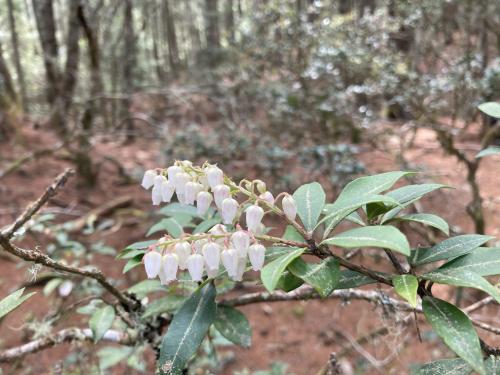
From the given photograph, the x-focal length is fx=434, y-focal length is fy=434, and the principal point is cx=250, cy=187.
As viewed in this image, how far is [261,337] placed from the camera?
351 cm

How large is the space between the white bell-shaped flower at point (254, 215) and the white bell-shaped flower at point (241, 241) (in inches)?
2.5

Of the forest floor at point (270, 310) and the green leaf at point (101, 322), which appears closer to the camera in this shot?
the green leaf at point (101, 322)

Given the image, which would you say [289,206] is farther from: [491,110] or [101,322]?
[101,322]

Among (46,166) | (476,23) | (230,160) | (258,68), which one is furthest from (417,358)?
(476,23)

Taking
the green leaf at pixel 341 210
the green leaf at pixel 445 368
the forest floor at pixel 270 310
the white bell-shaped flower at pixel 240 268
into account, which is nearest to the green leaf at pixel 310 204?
the green leaf at pixel 341 210

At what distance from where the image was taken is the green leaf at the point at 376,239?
677 millimetres

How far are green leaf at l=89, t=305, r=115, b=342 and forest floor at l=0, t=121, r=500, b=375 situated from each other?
60.7 inches

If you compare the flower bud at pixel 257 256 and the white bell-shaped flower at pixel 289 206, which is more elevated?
the white bell-shaped flower at pixel 289 206

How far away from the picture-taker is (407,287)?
0.77 m

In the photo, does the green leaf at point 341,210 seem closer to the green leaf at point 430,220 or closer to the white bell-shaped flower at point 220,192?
the green leaf at point 430,220

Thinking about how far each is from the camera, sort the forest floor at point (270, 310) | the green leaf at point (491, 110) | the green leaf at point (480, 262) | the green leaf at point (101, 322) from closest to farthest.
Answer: the green leaf at point (480, 262) → the green leaf at point (491, 110) → the green leaf at point (101, 322) → the forest floor at point (270, 310)

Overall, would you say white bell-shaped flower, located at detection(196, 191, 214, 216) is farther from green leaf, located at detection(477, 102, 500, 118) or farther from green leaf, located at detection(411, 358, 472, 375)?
green leaf, located at detection(477, 102, 500, 118)

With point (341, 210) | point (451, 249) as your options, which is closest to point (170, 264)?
point (341, 210)

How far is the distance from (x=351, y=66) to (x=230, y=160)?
5.53 ft
